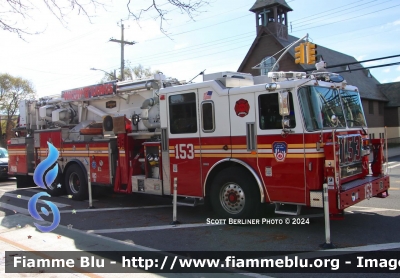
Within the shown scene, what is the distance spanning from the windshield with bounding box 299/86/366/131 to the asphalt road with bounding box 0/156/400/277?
72.6 inches

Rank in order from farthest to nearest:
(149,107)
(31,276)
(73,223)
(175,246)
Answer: (149,107) → (73,223) → (175,246) → (31,276)

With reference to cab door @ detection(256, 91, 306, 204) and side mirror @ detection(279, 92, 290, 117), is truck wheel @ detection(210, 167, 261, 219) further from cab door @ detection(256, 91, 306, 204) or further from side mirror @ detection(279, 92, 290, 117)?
side mirror @ detection(279, 92, 290, 117)

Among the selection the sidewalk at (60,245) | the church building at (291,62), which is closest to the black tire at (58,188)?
the sidewalk at (60,245)

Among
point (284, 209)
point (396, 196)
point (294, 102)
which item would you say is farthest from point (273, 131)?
point (396, 196)

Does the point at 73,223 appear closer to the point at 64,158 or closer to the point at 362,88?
the point at 64,158

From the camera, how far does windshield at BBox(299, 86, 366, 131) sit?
20.8 feet

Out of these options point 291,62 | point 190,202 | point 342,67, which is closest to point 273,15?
point 291,62

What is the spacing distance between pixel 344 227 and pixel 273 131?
2175 mm

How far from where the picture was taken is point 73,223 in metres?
8.01

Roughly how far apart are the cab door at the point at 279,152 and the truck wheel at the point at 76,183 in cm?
592

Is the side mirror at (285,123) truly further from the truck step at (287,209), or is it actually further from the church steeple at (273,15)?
the church steeple at (273,15)

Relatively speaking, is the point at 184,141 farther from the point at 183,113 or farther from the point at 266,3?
the point at 266,3

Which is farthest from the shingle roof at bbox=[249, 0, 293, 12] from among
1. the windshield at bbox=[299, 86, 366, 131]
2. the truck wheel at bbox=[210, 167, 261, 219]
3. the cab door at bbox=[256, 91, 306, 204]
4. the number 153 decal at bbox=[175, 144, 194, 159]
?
the truck wheel at bbox=[210, 167, 261, 219]

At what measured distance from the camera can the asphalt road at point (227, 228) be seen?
595 centimetres
